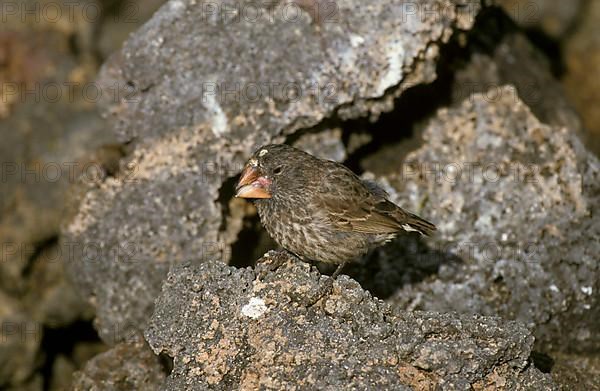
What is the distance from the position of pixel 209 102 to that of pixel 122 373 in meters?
2.18

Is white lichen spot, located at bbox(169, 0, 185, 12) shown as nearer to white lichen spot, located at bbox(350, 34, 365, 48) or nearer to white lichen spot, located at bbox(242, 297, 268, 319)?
white lichen spot, located at bbox(350, 34, 365, 48)

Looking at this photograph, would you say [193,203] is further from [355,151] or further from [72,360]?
[72,360]

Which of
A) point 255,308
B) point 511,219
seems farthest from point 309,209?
point 511,219

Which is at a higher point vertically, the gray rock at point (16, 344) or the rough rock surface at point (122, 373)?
the rough rock surface at point (122, 373)

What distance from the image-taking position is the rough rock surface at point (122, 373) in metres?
6.13

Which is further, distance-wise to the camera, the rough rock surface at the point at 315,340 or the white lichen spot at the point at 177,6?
the white lichen spot at the point at 177,6

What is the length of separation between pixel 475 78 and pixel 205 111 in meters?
2.53

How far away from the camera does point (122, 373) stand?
617 centimetres

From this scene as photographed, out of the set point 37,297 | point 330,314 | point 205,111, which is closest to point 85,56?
point 37,297

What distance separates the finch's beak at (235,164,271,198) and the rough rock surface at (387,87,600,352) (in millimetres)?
1420

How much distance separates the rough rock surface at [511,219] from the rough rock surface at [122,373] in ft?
6.52

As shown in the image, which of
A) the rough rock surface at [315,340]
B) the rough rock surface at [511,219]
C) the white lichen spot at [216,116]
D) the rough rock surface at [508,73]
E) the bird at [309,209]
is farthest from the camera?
the rough rock surface at [508,73]

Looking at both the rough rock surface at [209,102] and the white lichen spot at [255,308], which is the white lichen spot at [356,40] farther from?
the white lichen spot at [255,308]

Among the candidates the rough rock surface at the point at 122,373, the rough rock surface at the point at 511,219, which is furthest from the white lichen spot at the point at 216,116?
the rough rock surface at the point at 122,373
